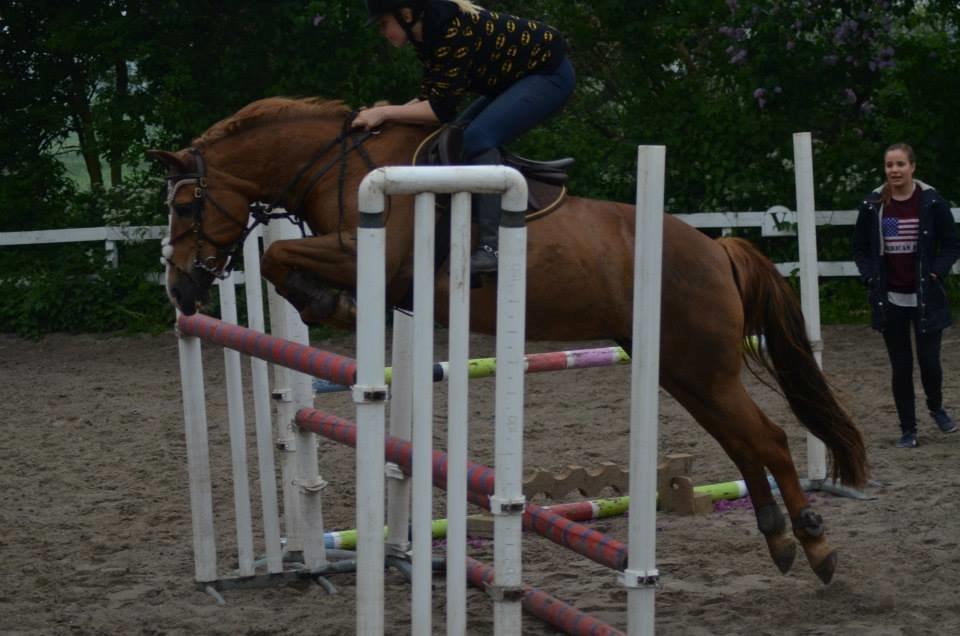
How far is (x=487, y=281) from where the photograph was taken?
14.1 feet

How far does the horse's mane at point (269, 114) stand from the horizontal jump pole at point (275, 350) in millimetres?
633

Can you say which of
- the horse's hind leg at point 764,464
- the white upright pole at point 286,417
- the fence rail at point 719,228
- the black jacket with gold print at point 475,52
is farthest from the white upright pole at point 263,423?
the fence rail at point 719,228

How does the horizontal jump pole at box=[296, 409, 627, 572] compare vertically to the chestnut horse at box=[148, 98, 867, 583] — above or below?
below

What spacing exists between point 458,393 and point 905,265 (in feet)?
15.0

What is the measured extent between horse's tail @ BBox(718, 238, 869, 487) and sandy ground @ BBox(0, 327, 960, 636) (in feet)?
1.28

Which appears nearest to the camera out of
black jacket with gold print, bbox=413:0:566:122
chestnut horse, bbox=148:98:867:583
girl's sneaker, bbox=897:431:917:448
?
black jacket with gold print, bbox=413:0:566:122

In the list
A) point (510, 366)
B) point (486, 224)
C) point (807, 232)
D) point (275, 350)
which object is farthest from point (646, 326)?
point (807, 232)

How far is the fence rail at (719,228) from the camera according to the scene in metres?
11.1

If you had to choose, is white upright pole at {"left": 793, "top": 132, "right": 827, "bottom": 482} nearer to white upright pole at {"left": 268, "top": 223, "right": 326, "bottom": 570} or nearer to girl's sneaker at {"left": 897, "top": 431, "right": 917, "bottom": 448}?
girl's sneaker at {"left": 897, "top": 431, "right": 917, "bottom": 448}

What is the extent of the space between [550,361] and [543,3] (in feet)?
25.5

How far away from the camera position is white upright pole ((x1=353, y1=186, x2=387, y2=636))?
291 centimetres

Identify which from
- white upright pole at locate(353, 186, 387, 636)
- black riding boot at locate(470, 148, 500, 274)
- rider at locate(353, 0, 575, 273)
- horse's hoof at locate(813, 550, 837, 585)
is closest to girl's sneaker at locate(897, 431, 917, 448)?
horse's hoof at locate(813, 550, 837, 585)

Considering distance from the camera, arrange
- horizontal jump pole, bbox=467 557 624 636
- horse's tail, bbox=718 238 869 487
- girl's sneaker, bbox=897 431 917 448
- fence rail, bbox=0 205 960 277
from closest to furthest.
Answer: horizontal jump pole, bbox=467 557 624 636 → horse's tail, bbox=718 238 869 487 → girl's sneaker, bbox=897 431 917 448 → fence rail, bbox=0 205 960 277

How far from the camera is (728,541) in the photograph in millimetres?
5309
